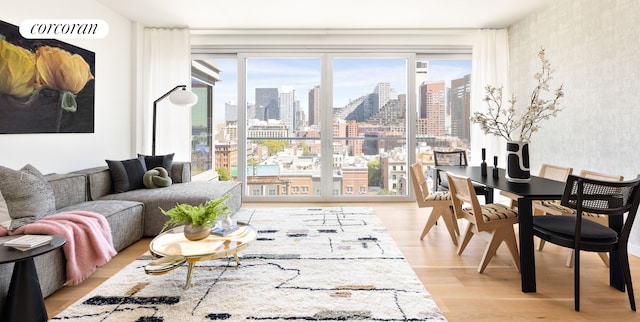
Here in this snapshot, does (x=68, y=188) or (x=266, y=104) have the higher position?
(x=266, y=104)

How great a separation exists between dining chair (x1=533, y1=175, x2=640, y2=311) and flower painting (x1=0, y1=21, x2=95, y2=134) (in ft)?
14.3

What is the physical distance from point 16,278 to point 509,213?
3.22 meters

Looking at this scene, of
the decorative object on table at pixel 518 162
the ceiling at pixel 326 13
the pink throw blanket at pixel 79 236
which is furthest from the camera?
the ceiling at pixel 326 13

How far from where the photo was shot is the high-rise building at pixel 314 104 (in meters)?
5.33

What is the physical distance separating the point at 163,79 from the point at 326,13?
257 cm

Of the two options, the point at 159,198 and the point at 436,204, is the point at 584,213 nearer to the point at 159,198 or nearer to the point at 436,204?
the point at 436,204

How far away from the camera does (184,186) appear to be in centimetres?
396

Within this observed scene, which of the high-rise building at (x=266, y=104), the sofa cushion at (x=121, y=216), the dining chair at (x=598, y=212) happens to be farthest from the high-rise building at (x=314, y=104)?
the dining chair at (x=598, y=212)

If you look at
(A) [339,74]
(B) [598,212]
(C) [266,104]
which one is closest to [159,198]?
(C) [266,104]

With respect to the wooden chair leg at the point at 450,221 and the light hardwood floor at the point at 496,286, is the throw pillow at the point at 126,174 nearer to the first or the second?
the light hardwood floor at the point at 496,286

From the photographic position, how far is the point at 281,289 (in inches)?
89.0

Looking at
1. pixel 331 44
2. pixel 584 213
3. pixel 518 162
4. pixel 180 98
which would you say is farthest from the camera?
pixel 331 44

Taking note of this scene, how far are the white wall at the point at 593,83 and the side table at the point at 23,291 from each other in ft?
14.7

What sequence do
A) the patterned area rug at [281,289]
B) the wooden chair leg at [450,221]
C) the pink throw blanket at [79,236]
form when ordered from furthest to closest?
the wooden chair leg at [450,221] → the pink throw blanket at [79,236] → the patterned area rug at [281,289]
